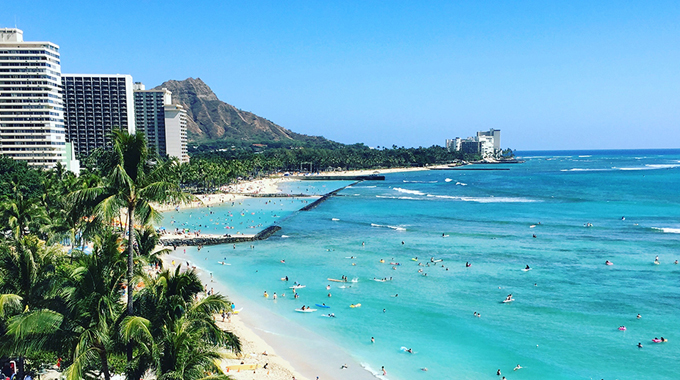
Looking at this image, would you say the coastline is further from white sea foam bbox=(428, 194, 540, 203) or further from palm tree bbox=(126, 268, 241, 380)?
white sea foam bbox=(428, 194, 540, 203)

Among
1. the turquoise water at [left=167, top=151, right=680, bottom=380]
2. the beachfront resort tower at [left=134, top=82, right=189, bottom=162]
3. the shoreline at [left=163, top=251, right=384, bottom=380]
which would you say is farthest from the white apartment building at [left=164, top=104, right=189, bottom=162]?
the shoreline at [left=163, top=251, right=384, bottom=380]

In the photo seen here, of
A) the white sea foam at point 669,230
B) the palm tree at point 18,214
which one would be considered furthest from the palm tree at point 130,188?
the white sea foam at point 669,230

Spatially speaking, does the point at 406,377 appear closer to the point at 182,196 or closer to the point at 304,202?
the point at 182,196

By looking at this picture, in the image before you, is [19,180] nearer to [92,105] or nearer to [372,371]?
[372,371]

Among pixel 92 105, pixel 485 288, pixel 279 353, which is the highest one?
pixel 92 105

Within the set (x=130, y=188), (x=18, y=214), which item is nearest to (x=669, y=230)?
(x=130, y=188)

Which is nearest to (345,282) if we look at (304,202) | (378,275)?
(378,275)

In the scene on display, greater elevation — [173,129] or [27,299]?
[173,129]
